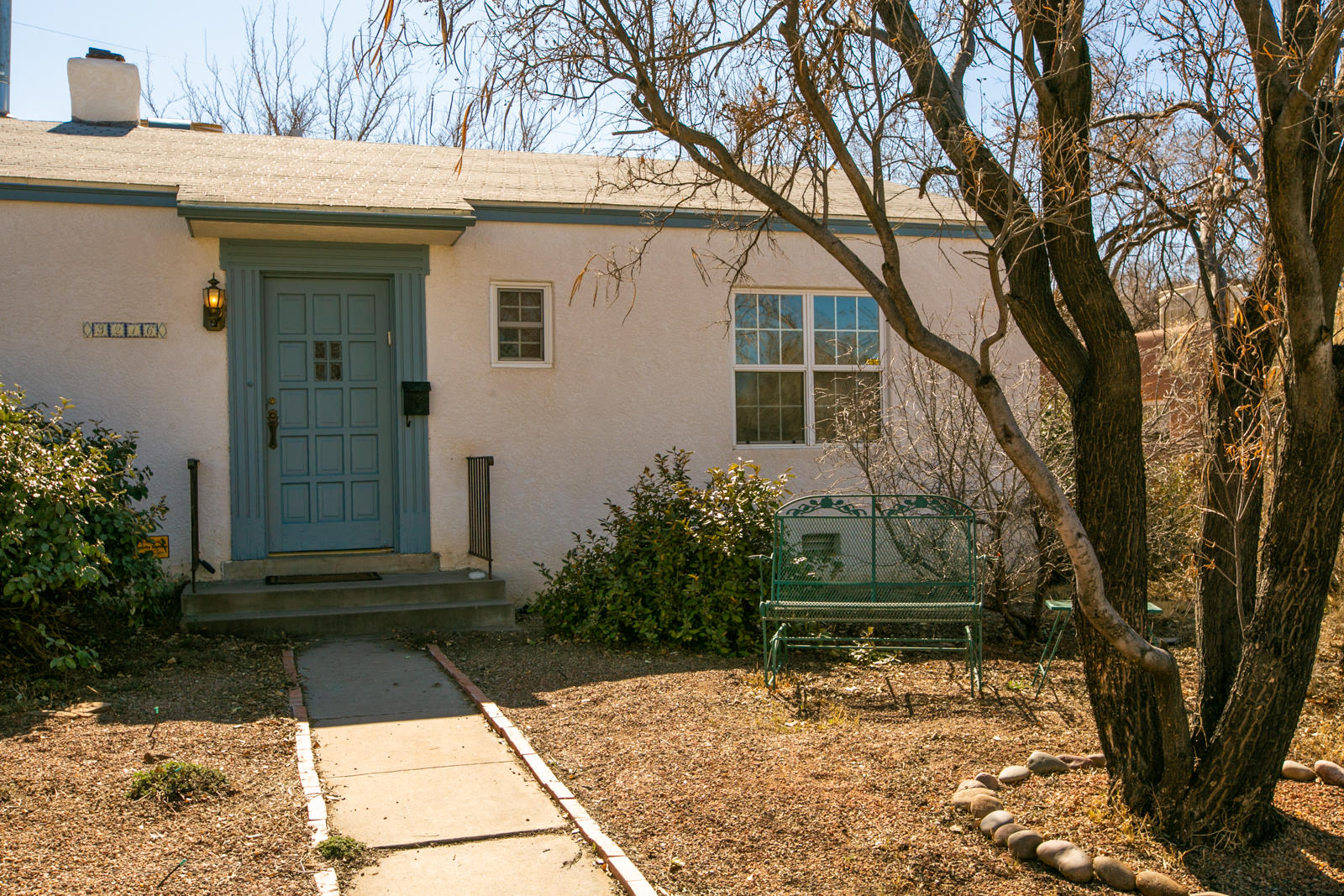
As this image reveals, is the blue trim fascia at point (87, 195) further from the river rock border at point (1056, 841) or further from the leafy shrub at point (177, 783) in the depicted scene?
the river rock border at point (1056, 841)

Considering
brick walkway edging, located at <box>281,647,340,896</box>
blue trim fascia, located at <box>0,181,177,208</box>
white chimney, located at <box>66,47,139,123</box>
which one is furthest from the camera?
white chimney, located at <box>66,47,139,123</box>

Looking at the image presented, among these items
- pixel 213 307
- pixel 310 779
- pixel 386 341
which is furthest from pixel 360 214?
pixel 310 779

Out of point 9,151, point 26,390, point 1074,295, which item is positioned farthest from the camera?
point 9,151

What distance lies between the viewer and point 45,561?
5883 mm

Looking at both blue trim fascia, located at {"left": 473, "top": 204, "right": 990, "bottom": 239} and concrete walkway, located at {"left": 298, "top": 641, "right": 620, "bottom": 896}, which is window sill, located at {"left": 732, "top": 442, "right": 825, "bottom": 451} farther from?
concrete walkway, located at {"left": 298, "top": 641, "right": 620, "bottom": 896}

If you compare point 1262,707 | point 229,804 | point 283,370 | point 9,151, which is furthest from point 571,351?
point 1262,707

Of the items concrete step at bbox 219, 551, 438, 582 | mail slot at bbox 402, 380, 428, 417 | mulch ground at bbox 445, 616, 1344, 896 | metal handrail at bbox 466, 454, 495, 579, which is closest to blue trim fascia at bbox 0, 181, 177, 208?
mail slot at bbox 402, 380, 428, 417

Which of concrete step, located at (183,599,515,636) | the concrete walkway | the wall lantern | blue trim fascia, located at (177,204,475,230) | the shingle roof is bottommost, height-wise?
the concrete walkway

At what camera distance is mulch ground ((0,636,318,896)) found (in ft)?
11.9

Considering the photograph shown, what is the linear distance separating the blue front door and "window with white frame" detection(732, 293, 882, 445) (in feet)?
10.0

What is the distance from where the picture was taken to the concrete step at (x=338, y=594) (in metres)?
7.46

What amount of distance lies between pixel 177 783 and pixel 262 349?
464 cm

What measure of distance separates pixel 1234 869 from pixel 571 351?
630cm

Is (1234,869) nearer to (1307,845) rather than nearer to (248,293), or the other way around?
(1307,845)
